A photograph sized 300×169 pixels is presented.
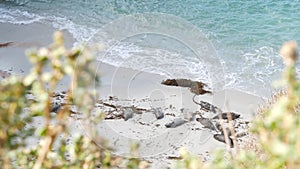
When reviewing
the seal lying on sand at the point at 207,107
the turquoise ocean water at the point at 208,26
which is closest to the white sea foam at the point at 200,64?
the turquoise ocean water at the point at 208,26

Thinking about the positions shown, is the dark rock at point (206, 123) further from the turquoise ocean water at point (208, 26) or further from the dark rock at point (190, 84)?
the turquoise ocean water at point (208, 26)

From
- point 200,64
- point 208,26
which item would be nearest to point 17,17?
point 208,26

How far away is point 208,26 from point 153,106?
421 centimetres

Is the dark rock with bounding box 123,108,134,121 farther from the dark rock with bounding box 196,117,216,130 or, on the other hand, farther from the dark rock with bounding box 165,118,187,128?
the dark rock with bounding box 196,117,216,130

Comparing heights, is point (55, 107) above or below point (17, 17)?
below

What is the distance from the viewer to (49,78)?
1.05 metres

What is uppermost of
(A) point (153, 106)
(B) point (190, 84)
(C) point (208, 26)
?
(C) point (208, 26)

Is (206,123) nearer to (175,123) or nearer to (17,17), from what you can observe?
(175,123)

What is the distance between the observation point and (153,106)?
6.77m

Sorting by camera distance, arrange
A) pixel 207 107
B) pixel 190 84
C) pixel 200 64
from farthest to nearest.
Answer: pixel 200 64 < pixel 190 84 < pixel 207 107

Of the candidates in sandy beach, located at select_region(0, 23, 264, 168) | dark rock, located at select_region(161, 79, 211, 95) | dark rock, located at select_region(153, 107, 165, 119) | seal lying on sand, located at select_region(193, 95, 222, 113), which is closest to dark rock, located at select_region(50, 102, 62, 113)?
sandy beach, located at select_region(0, 23, 264, 168)

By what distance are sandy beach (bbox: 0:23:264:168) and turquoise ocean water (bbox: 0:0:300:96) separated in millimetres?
436

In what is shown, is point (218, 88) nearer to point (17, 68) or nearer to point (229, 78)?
point (229, 78)

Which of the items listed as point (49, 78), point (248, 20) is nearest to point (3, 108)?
point (49, 78)
